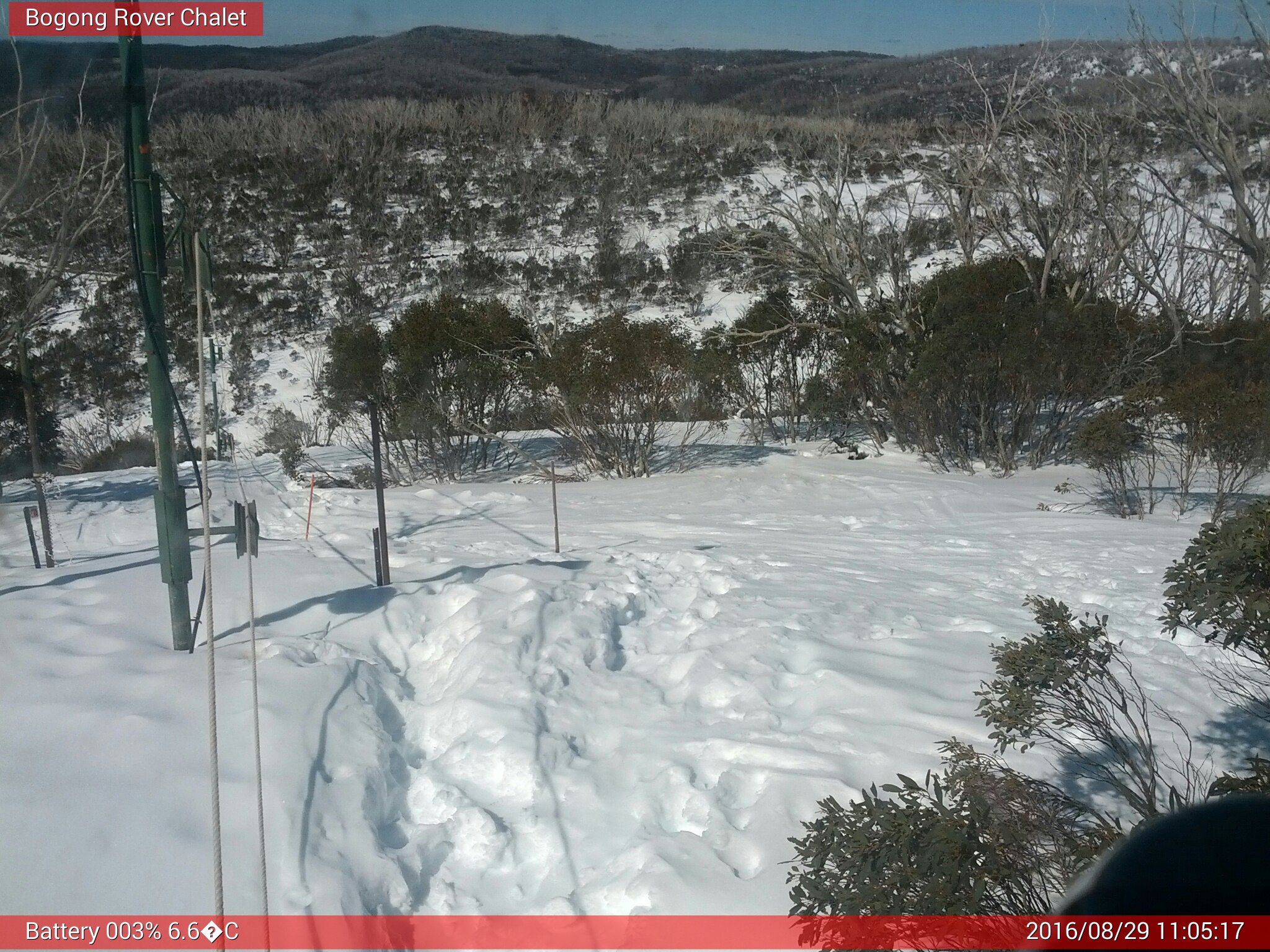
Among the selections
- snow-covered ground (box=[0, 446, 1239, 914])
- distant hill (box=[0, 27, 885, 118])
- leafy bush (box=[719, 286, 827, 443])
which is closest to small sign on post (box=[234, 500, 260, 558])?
snow-covered ground (box=[0, 446, 1239, 914])

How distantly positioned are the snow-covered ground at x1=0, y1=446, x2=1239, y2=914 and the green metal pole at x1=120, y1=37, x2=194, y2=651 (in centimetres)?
37

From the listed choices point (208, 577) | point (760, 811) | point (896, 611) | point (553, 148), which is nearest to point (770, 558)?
point (896, 611)

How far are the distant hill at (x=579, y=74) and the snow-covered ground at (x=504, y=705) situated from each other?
16541 millimetres

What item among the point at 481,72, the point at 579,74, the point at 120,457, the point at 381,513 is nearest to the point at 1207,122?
the point at 381,513

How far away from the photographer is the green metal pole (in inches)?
171

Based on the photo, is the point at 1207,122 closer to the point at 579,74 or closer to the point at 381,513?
the point at 381,513

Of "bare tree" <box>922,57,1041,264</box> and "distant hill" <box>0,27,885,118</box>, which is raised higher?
"distant hill" <box>0,27,885,118</box>

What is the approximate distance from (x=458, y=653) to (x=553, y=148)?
3231 cm

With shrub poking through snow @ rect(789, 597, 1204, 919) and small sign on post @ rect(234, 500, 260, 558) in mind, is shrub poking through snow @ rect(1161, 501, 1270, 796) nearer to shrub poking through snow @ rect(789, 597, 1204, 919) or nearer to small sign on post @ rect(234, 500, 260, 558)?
shrub poking through snow @ rect(789, 597, 1204, 919)

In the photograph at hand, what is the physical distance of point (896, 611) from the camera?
643 centimetres

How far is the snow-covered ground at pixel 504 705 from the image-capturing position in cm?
326

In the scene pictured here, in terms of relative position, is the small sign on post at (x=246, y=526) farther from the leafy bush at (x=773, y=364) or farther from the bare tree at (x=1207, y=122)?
the bare tree at (x=1207, y=122)

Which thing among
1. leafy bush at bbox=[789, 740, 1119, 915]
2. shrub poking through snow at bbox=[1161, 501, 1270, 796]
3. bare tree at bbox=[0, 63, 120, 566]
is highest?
bare tree at bbox=[0, 63, 120, 566]

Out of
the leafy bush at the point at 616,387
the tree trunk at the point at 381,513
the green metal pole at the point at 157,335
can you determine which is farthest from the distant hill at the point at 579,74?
the green metal pole at the point at 157,335
